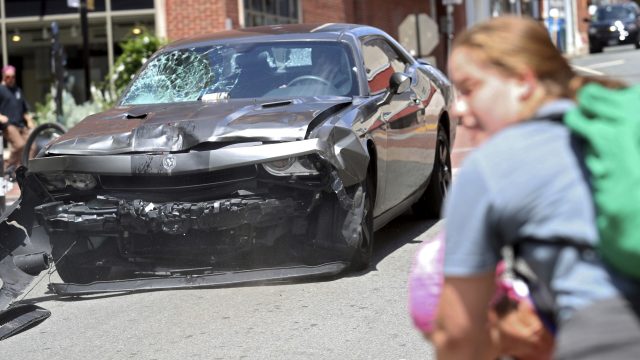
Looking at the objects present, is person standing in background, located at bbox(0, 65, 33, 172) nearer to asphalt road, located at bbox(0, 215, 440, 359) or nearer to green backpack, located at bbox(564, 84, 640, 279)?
asphalt road, located at bbox(0, 215, 440, 359)

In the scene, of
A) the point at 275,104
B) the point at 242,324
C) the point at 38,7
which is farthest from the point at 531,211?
the point at 38,7

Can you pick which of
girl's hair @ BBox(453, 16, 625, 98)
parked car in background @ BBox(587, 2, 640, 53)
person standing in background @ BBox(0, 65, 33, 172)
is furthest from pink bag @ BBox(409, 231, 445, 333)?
parked car in background @ BBox(587, 2, 640, 53)

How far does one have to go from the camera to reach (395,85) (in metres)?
8.08

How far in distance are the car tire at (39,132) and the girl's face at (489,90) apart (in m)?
11.0

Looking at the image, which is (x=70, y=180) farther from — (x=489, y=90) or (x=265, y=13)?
(x=265, y=13)

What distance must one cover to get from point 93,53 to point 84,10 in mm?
3777

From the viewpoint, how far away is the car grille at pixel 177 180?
6.77 metres

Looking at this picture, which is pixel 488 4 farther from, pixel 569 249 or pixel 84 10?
pixel 569 249

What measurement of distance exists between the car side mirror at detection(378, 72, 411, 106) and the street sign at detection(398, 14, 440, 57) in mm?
11576


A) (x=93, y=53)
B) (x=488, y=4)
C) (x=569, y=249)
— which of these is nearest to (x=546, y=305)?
(x=569, y=249)

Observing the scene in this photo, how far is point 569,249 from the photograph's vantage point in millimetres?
2152

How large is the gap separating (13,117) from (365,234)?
33.9 ft

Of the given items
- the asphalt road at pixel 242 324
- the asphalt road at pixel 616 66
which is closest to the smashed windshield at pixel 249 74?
the asphalt road at pixel 242 324

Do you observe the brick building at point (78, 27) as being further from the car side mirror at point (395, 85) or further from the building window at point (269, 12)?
the car side mirror at point (395, 85)
